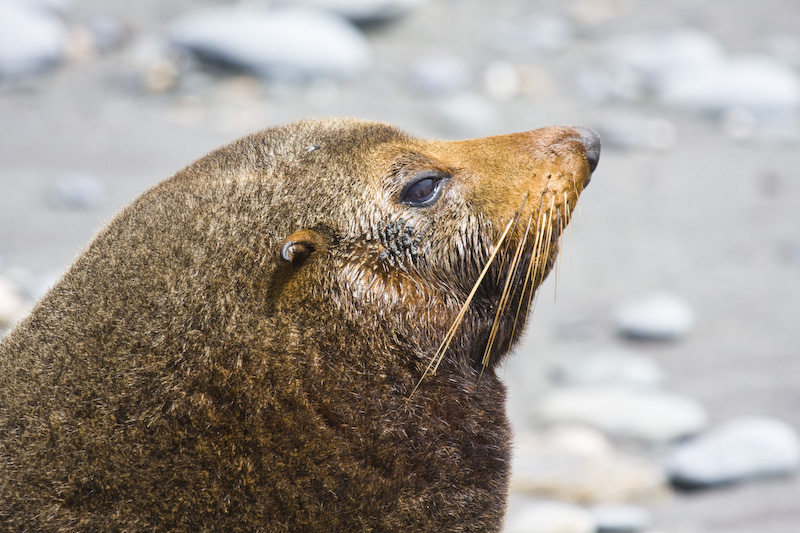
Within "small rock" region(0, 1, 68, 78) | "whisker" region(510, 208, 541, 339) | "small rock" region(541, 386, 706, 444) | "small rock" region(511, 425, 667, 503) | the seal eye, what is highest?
"small rock" region(0, 1, 68, 78)

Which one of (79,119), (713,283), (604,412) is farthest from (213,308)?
(79,119)

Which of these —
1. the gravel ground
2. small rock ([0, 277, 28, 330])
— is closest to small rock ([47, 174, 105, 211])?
the gravel ground

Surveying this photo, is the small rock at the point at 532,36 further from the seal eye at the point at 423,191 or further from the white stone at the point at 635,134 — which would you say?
the seal eye at the point at 423,191

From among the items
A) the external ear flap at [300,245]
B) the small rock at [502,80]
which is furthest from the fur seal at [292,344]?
the small rock at [502,80]

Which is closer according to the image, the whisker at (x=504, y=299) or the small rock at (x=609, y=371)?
the whisker at (x=504, y=299)

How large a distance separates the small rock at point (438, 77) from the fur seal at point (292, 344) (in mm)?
6464

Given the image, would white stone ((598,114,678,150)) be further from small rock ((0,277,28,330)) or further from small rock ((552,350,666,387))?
small rock ((0,277,28,330))

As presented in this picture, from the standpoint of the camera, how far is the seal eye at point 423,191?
8.68ft

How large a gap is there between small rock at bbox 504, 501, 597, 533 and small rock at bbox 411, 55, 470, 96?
5.48 meters

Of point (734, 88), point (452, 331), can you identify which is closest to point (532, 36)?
point (734, 88)

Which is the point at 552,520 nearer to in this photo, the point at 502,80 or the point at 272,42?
the point at 272,42

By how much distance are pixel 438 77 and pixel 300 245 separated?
23.1 ft

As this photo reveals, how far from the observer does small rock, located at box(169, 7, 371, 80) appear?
8.66 m

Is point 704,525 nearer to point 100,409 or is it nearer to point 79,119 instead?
point 100,409
